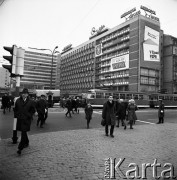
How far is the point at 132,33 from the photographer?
5372cm

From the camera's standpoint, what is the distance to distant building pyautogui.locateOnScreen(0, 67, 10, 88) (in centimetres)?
391

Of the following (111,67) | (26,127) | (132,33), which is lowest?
(26,127)

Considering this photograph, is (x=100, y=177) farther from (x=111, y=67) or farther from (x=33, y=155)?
(x=111, y=67)

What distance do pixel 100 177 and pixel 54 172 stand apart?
81 centimetres

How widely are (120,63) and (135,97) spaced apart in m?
33.3

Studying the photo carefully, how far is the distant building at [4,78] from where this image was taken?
154 inches

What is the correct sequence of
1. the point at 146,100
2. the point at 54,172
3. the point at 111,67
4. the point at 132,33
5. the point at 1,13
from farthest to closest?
the point at 111,67, the point at 132,33, the point at 146,100, the point at 54,172, the point at 1,13

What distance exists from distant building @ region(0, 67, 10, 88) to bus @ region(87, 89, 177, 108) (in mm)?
19473

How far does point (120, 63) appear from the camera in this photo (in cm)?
5884

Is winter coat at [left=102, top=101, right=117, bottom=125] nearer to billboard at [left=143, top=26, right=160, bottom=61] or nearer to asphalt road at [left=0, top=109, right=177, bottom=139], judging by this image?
billboard at [left=143, top=26, right=160, bottom=61]

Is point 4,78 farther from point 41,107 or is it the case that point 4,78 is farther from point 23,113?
point 41,107

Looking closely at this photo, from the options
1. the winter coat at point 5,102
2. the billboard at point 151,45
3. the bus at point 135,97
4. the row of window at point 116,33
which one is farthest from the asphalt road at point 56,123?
the row of window at point 116,33

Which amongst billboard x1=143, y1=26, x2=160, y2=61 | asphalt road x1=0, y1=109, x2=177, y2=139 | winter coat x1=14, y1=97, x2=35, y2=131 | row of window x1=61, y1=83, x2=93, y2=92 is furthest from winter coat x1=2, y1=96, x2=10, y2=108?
row of window x1=61, y1=83, x2=93, y2=92

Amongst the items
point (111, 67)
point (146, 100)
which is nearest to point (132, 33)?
point (111, 67)
